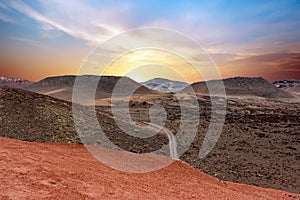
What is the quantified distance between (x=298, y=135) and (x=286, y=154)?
13441 mm

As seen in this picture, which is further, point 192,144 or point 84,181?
point 192,144

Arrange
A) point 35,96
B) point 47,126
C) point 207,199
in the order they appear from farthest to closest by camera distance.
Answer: point 35,96 → point 47,126 → point 207,199

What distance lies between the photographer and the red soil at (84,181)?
34.1ft

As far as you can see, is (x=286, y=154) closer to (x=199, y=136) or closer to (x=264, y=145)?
(x=264, y=145)

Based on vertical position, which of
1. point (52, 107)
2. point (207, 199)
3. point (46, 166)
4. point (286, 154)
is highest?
point (52, 107)

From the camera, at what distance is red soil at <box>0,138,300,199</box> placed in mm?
10406

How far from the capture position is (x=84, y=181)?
39.3ft

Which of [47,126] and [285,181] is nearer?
[285,181]

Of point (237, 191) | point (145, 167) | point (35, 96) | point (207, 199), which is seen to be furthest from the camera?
point (35, 96)

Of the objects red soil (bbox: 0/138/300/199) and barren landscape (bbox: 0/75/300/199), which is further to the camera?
barren landscape (bbox: 0/75/300/199)

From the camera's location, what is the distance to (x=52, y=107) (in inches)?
1182

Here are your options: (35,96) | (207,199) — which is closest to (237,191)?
(207,199)

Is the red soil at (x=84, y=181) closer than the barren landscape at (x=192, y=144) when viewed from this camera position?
Yes

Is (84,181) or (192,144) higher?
(84,181)
